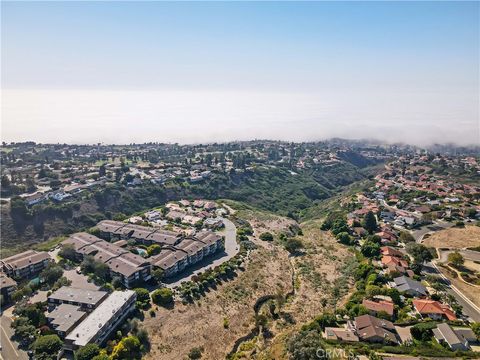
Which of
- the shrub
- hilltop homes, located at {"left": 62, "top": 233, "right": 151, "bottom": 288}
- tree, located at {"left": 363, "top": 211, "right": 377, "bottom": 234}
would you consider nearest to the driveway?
hilltop homes, located at {"left": 62, "top": 233, "right": 151, "bottom": 288}

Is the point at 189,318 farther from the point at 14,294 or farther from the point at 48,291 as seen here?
the point at 14,294

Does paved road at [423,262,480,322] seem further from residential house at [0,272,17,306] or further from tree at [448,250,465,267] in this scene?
residential house at [0,272,17,306]

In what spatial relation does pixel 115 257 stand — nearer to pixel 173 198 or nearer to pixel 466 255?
pixel 173 198

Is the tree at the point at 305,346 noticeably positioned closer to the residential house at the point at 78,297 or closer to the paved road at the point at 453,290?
the paved road at the point at 453,290

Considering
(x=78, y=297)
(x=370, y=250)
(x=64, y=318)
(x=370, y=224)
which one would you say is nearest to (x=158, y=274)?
(x=78, y=297)

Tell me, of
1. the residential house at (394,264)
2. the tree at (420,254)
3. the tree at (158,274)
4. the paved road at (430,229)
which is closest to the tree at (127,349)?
the tree at (158,274)

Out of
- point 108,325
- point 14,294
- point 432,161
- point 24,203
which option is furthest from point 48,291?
point 432,161
